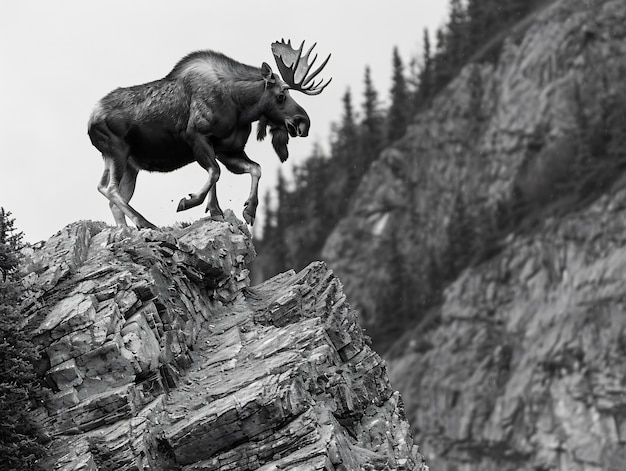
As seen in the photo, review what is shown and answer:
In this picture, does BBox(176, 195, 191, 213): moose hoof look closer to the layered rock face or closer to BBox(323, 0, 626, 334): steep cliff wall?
the layered rock face

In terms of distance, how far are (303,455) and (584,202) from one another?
84194 millimetres

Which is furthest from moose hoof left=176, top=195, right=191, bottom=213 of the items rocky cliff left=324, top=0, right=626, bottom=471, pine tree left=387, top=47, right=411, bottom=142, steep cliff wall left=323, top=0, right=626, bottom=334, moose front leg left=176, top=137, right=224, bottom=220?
pine tree left=387, top=47, right=411, bottom=142

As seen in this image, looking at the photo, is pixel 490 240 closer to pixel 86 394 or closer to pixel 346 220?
pixel 346 220

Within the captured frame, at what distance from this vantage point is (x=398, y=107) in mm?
135375

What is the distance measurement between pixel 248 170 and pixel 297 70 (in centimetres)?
217

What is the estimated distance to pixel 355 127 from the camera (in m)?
151

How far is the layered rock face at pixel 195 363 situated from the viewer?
1712cm

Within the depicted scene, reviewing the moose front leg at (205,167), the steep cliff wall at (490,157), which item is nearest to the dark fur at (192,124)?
the moose front leg at (205,167)

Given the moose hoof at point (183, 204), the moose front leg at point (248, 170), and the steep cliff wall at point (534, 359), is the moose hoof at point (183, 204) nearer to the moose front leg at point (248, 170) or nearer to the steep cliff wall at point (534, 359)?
the moose front leg at point (248, 170)

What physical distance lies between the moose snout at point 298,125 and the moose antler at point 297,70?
0.52m

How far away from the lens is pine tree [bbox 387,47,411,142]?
133100mm

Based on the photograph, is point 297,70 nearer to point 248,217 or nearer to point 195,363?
point 248,217

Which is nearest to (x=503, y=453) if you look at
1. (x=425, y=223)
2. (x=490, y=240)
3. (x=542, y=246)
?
(x=542, y=246)

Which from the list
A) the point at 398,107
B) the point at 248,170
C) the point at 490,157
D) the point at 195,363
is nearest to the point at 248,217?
the point at 248,170
